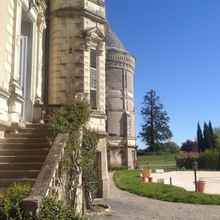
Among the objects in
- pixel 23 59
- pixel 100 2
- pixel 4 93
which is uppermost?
pixel 100 2

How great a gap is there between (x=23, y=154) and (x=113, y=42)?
34.7 meters

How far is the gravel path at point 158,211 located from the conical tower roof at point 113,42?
27935 mm

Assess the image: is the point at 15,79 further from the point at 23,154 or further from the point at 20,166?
the point at 20,166

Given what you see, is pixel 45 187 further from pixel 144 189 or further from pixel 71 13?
pixel 144 189

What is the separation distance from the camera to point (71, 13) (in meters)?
14.5

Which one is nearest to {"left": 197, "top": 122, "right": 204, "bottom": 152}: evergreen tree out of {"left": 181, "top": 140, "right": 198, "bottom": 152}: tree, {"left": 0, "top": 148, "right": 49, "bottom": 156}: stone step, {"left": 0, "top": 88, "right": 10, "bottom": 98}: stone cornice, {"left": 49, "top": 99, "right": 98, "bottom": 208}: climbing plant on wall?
{"left": 181, "top": 140, "right": 198, "bottom": 152}: tree

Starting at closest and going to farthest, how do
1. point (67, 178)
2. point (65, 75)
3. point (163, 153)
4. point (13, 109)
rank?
1. point (67, 178)
2. point (13, 109)
3. point (65, 75)
4. point (163, 153)

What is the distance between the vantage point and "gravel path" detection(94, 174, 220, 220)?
11.6 m

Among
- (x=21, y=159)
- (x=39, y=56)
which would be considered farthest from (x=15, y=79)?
(x=39, y=56)

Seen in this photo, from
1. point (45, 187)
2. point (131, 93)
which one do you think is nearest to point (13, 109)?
point (45, 187)

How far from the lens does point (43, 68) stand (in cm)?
1416

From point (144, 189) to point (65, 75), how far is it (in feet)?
26.2

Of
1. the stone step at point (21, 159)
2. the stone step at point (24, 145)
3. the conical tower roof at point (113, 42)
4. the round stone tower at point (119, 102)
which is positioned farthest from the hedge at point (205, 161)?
the stone step at point (21, 159)

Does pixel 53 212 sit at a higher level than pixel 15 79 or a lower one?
lower
